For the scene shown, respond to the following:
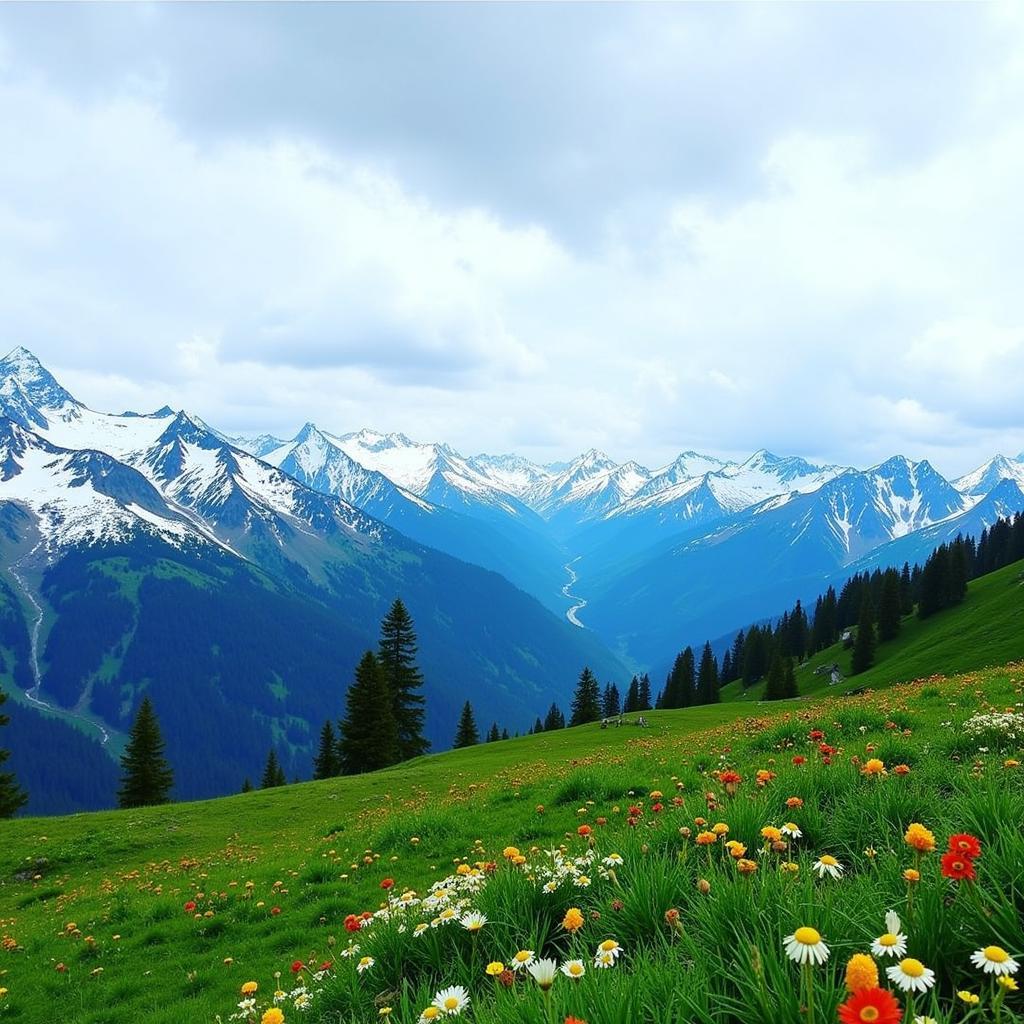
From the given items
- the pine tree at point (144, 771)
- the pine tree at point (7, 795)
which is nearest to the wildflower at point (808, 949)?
the pine tree at point (7, 795)

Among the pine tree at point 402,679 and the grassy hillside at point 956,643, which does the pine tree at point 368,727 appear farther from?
the grassy hillside at point 956,643

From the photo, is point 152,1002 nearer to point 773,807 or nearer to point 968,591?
point 773,807

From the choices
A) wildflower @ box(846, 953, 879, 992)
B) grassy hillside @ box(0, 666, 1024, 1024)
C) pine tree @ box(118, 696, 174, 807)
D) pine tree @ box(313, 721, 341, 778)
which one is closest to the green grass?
grassy hillside @ box(0, 666, 1024, 1024)

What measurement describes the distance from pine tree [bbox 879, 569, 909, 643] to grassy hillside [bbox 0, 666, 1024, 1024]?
→ 3786 inches

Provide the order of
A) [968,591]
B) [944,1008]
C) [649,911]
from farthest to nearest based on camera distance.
A: 1. [968,591]
2. [649,911]
3. [944,1008]

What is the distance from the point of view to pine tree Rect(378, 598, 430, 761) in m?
61.7

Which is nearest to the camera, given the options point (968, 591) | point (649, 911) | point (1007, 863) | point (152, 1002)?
point (1007, 863)

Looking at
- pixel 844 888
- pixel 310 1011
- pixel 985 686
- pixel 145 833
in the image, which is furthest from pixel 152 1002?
pixel 985 686

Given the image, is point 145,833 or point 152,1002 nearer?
point 152,1002

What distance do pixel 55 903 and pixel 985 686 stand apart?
83.3 ft

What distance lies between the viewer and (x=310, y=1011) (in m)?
4.97

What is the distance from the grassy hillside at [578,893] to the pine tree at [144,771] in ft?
133

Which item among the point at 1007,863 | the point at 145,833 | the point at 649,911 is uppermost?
the point at 1007,863

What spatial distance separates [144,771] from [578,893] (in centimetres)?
6600
